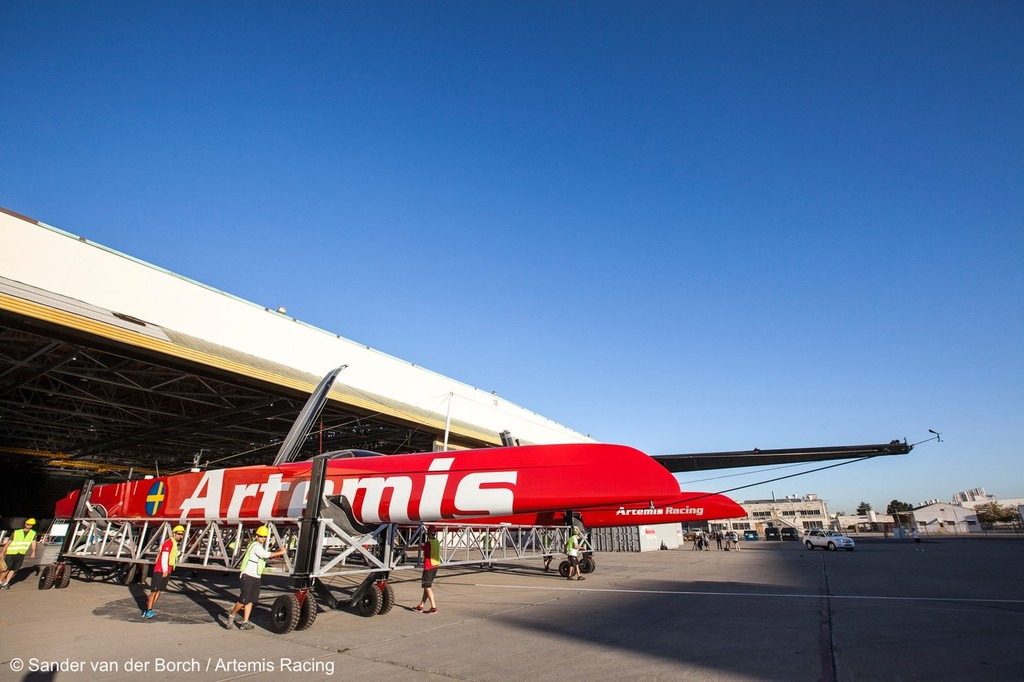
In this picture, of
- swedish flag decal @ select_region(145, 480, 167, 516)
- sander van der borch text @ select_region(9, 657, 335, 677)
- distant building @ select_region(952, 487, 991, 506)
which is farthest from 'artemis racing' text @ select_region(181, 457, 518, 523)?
distant building @ select_region(952, 487, 991, 506)

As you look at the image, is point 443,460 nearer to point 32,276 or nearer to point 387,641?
point 387,641

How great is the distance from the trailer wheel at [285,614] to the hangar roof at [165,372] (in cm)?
617

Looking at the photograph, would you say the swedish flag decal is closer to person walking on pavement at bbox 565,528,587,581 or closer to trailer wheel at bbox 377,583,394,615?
trailer wheel at bbox 377,583,394,615

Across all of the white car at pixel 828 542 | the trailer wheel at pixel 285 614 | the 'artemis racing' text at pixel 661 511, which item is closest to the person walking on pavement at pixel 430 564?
the trailer wheel at pixel 285 614

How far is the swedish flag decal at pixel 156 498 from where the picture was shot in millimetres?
12203

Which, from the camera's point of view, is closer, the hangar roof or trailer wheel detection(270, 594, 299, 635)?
trailer wheel detection(270, 594, 299, 635)

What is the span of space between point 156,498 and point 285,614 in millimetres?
7233

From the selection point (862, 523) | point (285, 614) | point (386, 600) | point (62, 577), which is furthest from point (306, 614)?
point (862, 523)

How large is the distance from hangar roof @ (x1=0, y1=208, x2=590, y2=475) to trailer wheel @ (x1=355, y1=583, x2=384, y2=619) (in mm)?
5288

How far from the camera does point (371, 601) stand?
9.30 m

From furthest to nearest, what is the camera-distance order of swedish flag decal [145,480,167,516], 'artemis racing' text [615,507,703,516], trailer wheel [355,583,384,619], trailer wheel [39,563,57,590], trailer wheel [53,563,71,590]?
1. 'artemis racing' text [615,507,703,516]
2. trailer wheel [53,563,71,590]
3. trailer wheel [39,563,57,590]
4. swedish flag decal [145,480,167,516]
5. trailer wheel [355,583,384,619]

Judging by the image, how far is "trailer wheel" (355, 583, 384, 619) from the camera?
364 inches

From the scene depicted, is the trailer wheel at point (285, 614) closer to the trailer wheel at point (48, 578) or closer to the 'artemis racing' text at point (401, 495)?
the 'artemis racing' text at point (401, 495)

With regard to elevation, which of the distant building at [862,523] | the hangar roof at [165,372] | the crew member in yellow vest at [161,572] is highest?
the hangar roof at [165,372]
